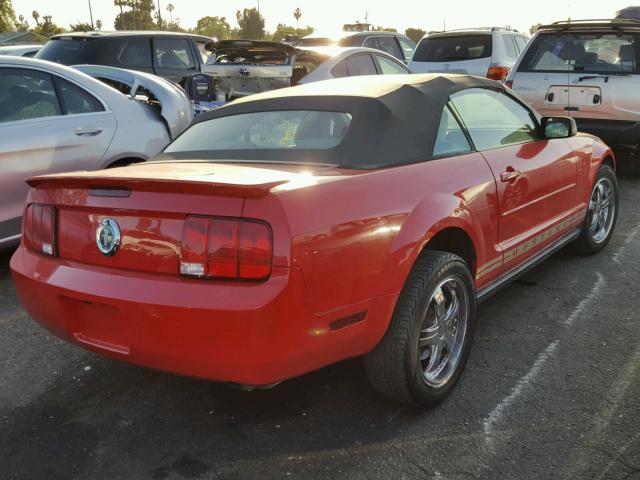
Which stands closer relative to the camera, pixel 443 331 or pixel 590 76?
pixel 443 331

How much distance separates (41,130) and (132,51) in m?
5.10

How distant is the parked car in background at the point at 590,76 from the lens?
728 centimetres

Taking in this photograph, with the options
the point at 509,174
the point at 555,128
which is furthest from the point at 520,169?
the point at 555,128

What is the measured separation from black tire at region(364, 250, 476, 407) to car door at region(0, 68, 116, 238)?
3.14 metres

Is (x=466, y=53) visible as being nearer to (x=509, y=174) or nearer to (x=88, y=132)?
(x=88, y=132)

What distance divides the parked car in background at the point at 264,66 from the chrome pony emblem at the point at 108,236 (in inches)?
216

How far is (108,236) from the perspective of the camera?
2.61 meters

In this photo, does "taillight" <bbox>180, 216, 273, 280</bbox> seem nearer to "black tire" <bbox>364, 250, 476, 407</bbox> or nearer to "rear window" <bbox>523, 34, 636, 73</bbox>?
"black tire" <bbox>364, 250, 476, 407</bbox>

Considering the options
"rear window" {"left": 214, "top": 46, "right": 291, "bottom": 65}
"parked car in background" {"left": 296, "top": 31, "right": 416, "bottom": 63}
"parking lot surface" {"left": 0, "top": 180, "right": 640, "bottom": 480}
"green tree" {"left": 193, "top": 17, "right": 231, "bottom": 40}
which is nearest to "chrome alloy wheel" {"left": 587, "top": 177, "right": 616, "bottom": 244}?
"parking lot surface" {"left": 0, "top": 180, "right": 640, "bottom": 480}

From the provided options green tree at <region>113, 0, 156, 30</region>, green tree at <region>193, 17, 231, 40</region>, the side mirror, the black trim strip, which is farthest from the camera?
green tree at <region>193, 17, 231, 40</region>

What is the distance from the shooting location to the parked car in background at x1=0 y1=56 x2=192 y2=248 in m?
4.76

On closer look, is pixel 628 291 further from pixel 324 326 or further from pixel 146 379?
pixel 146 379

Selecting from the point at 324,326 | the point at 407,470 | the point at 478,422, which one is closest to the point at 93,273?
the point at 324,326

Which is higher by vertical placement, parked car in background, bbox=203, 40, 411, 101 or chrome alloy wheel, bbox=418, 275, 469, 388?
parked car in background, bbox=203, 40, 411, 101
